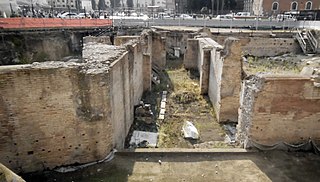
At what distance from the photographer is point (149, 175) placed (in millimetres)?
6570

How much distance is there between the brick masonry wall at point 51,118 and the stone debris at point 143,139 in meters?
2.20

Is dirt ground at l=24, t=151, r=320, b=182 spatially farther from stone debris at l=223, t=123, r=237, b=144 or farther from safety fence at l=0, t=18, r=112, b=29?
safety fence at l=0, t=18, r=112, b=29

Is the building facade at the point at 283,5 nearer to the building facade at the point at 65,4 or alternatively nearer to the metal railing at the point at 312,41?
the metal railing at the point at 312,41

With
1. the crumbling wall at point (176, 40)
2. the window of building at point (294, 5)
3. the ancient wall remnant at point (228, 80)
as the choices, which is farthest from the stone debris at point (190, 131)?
the window of building at point (294, 5)

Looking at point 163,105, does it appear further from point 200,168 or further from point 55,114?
point 55,114

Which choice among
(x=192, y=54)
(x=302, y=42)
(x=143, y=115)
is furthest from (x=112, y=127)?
(x=302, y=42)

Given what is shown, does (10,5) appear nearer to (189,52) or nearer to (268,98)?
(189,52)

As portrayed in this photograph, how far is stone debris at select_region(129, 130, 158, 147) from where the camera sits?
9.19m

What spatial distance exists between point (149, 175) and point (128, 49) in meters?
5.55

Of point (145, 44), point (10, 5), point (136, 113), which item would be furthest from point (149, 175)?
point (10, 5)

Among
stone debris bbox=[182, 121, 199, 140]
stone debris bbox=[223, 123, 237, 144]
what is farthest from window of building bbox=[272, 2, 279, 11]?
stone debris bbox=[182, 121, 199, 140]

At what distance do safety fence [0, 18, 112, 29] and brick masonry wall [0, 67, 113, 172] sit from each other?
16.8m

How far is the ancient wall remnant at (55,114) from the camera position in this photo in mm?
6016

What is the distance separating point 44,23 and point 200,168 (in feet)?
70.4
